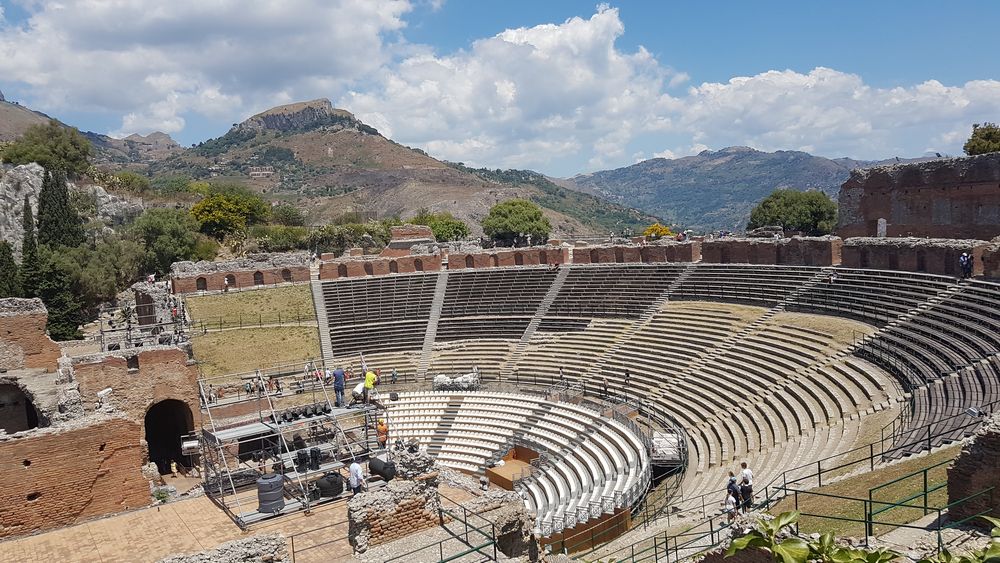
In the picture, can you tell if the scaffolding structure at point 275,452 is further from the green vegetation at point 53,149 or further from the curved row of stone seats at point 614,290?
the green vegetation at point 53,149

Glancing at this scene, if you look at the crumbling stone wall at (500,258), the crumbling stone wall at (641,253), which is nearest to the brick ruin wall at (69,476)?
the crumbling stone wall at (641,253)

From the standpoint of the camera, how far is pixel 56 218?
51.1 meters

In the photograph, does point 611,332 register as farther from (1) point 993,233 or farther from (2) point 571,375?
(1) point 993,233

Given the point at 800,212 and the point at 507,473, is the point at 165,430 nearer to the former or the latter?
the point at 507,473

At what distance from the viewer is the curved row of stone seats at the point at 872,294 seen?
23.7m

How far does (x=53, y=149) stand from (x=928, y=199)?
2984 inches

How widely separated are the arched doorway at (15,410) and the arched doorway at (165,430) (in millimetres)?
3900

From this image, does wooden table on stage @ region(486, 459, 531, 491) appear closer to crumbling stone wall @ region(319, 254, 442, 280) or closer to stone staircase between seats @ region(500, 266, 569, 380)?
stone staircase between seats @ region(500, 266, 569, 380)

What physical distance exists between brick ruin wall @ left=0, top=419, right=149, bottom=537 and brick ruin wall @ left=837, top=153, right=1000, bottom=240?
38.7m

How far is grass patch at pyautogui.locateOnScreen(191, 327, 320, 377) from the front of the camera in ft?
109

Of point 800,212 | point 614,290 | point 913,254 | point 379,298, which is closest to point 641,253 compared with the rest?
point 614,290

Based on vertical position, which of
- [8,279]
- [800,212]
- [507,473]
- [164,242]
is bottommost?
[507,473]

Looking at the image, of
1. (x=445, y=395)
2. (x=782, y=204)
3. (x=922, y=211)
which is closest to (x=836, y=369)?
(x=445, y=395)

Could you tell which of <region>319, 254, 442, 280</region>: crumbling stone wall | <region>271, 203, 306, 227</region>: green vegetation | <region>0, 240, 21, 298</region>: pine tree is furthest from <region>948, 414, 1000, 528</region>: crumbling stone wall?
<region>271, 203, 306, 227</region>: green vegetation
